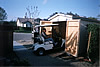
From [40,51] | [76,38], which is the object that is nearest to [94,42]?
[76,38]

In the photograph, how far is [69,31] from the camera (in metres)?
6.98

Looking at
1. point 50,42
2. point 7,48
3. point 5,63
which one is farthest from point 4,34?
point 50,42

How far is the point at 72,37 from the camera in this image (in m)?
6.65

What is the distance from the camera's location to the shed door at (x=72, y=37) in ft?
20.6

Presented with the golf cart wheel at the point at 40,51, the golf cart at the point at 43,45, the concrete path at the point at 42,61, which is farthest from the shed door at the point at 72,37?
the golf cart wheel at the point at 40,51

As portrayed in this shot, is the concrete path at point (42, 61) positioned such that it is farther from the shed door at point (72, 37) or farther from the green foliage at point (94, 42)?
the green foliage at point (94, 42)

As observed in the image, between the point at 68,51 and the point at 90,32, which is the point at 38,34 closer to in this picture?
the point at 68,51

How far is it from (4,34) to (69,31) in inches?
181

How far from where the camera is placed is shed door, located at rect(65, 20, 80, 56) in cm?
628

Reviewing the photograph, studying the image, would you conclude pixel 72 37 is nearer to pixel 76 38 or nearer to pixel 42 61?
pixel 76 38

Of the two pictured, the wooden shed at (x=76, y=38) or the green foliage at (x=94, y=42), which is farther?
the wooden shed at (x=76, y=38)

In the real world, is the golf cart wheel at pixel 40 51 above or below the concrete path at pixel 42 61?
above

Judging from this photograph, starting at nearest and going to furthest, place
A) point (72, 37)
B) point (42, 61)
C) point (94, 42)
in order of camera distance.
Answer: point (42, 61) < point (94, 42) < point (72, 37)

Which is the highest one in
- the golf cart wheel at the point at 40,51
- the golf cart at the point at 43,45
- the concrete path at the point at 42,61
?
the golf cart at the point at 43,45
